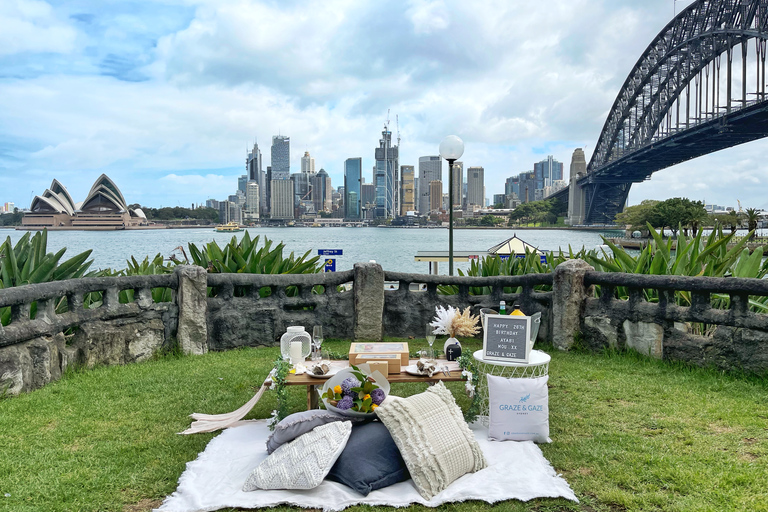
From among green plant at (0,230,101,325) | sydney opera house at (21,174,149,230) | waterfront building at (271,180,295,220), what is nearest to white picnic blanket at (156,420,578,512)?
green plant at (0,230,101,325)

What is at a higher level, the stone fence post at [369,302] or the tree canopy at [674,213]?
the tree canopy at [674,213]

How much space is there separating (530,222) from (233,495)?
91435mm

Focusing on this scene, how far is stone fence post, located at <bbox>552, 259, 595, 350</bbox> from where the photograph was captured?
22.2ft

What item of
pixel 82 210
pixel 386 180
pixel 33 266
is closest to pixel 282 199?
pixel 386 180

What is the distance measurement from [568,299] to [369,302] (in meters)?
2.64

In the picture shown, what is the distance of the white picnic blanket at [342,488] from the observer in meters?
3.30

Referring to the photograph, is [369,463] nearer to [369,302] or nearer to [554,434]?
[554,434]

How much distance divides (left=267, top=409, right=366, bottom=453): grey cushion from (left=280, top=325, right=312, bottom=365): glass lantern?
36.0 inches

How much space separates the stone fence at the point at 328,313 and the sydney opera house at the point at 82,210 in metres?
62.3

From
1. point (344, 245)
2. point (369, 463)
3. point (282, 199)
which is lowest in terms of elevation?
point (344, 245)

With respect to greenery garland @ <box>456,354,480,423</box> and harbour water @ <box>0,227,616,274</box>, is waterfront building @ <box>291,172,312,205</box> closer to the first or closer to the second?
harbour water @ <box>0,227,616,274</box>

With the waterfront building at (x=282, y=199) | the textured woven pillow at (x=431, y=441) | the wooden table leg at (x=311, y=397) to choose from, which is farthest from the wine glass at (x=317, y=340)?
the waterfront building at (x=282, y=199)

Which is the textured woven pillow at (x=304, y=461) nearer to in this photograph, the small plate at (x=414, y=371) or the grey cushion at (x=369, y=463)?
the grey cushion at (x=369, y=463)

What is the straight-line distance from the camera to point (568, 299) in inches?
268
